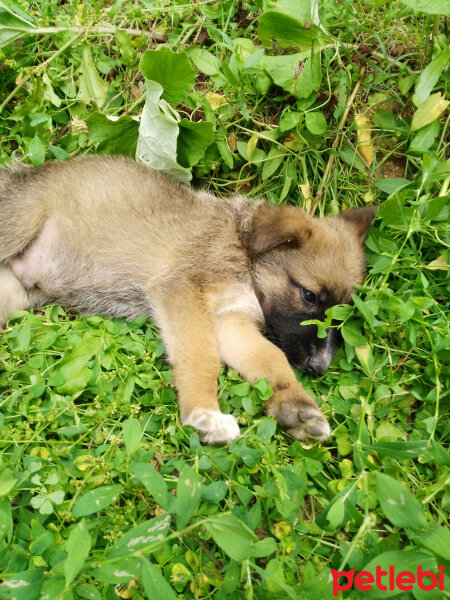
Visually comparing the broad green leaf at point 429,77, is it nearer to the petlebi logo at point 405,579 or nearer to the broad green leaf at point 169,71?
the broad green leaf at point 169,71

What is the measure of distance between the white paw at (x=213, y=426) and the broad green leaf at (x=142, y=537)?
2.69 ft

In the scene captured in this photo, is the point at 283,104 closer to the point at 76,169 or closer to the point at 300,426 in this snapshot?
the point at 76,169

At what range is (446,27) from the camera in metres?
3.29

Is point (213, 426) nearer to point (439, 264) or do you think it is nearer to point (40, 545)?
point (40, 545)

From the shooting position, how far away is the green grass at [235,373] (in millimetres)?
1990

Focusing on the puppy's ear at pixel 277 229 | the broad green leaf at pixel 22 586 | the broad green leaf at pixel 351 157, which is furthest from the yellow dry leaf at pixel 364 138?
the broad green leaf at pixel 22 586

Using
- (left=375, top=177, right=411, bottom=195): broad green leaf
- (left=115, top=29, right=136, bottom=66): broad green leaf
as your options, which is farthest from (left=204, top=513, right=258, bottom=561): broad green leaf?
(left=115, top=29, right=136, bottom=66): broad green leaf

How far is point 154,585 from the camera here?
1.58m

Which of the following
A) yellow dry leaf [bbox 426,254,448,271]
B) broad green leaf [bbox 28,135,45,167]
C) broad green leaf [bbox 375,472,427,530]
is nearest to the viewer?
broad green leaf [bbox 375,472,427,530]

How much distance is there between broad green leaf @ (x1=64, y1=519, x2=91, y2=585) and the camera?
5.33 feet

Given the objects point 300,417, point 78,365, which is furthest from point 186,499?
point 78,365

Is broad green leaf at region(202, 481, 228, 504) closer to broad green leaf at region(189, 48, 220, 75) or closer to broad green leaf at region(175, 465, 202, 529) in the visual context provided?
broad green leaf at region(175, 465, 202, 529)

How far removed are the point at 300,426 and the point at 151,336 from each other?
39.7 inches

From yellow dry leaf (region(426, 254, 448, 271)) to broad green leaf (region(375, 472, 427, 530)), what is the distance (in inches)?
62.0
